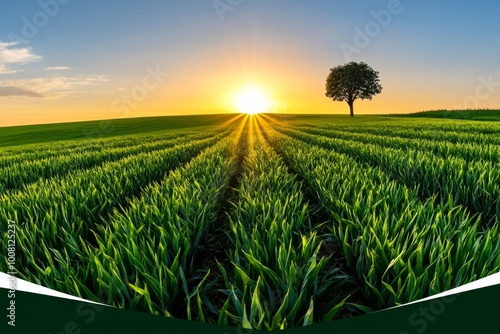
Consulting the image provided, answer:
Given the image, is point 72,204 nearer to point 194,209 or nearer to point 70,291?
point 194,209

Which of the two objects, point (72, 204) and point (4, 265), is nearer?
point (4, 265)

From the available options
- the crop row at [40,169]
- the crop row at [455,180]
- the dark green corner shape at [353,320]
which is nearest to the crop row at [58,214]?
the dark green corner shape at [353,320]

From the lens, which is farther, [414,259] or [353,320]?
[414,259]

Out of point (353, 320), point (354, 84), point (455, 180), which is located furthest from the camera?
point (354, 84)

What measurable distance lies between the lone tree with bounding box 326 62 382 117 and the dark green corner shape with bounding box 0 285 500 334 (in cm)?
3760

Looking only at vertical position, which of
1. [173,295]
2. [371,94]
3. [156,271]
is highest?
[371,94]

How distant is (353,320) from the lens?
7.41ft

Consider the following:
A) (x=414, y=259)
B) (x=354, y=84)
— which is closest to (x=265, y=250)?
(x=414, y=259)

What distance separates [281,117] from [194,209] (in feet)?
158

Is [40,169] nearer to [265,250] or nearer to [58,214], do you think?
[58,214]

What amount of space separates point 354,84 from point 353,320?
128 ft

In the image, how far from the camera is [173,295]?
8.32 ft

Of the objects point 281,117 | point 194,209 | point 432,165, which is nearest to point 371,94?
point 281,117

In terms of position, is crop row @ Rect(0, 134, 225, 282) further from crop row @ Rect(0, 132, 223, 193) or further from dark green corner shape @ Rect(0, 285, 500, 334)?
crop row @ Rect(0, 132, 223, 193)
